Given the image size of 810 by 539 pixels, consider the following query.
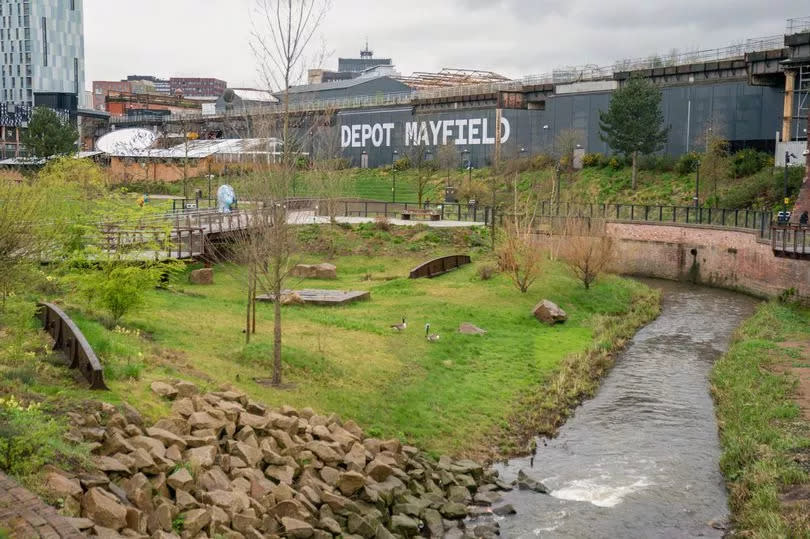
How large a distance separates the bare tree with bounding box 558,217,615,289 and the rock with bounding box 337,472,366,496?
2365 cm

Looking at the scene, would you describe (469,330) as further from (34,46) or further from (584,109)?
(34,46)

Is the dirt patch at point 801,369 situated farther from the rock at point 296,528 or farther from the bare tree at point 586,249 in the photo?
the rock at point 296,528

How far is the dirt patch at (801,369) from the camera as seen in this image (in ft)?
76.0

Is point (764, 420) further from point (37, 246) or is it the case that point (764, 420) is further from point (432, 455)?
point (37, 246)

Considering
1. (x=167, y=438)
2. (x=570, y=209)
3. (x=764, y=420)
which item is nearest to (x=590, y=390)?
(x=764, y=420)

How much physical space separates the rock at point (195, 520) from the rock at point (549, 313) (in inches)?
848

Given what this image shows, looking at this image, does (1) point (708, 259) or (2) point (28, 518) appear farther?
(1) point (708, 259)

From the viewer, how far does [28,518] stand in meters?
10.4

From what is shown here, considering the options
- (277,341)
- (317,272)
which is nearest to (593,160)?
(317,272)

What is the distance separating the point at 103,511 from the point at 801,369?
21265 mm

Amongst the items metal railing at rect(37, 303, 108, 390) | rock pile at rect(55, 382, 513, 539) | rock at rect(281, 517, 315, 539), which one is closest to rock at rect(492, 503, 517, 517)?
rock pile at rect(55, 382, 513, 539)

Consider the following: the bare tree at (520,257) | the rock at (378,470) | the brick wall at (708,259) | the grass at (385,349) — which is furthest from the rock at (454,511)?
the brick wall at (708,259)

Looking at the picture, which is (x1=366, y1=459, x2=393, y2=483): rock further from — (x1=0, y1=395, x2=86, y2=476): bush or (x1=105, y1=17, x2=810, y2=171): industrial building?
(x1=105, y1=17, x2=810, y2=171): industrial building

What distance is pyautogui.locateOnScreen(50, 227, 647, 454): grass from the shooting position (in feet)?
66.7
